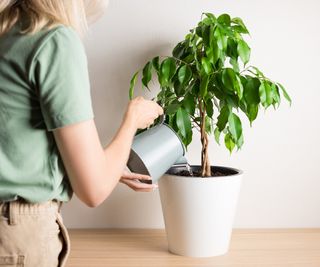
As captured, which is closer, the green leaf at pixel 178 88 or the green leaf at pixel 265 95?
the green leaf at pixel 265 95

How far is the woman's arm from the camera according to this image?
2.89 feet

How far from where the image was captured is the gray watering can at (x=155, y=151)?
4.94 feet

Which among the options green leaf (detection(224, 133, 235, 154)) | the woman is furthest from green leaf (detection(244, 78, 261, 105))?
the woman

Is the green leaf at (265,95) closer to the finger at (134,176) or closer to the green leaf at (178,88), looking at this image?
the green leaf at (178,88)

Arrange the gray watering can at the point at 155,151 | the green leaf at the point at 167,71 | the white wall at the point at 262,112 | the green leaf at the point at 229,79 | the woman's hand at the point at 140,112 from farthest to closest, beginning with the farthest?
the white wall at the point at 262,112, the green leaf at the point at 167,71, the green leaf at the point at 229,79, the gray watering can at the point at 155,151, the woman's hand at the point at 140,112

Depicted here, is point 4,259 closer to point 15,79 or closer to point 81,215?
point 15,79

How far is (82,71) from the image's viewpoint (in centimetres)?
88

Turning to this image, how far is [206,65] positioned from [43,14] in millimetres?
892

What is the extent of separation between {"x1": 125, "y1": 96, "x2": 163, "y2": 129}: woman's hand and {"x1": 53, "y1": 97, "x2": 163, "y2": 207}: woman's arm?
0.07 m

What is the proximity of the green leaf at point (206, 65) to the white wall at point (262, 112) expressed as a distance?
1.35ft

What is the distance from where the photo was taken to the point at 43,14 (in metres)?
0.88

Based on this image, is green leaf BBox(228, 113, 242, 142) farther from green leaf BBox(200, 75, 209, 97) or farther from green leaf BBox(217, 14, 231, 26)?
green leaf BBox(217, 14, 231, 26)

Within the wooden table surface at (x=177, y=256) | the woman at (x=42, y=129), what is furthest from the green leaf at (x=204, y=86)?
the woman at (x=42, y=129)

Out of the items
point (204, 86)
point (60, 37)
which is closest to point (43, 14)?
point (60, 37)
